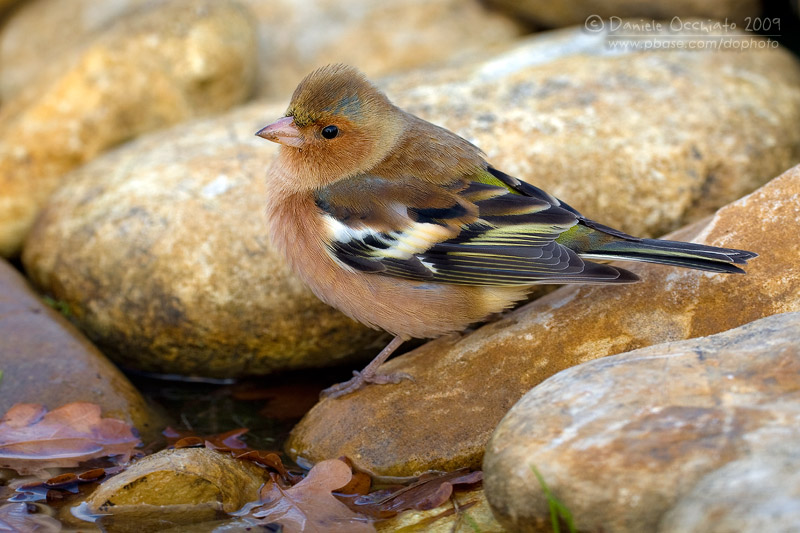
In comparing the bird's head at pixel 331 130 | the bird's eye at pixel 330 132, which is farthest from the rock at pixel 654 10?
the bird's eye at pixel 330 132

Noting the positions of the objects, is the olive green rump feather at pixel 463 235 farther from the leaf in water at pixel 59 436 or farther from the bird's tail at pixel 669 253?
the leaf in water at pixel 59 436

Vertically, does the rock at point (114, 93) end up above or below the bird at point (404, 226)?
above

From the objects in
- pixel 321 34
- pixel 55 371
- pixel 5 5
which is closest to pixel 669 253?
pixel 55 371

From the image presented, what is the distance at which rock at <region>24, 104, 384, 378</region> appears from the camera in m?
5.41

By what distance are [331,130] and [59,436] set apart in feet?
7.46

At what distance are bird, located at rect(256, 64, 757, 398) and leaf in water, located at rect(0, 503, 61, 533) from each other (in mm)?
1598

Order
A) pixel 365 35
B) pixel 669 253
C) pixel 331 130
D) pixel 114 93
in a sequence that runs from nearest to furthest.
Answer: pixel 669 253, pixel 331 130, pixel 114 93, pixel 365 35

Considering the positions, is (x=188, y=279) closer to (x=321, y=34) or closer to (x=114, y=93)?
(x=114, y=93)

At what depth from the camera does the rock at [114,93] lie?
6.79 m

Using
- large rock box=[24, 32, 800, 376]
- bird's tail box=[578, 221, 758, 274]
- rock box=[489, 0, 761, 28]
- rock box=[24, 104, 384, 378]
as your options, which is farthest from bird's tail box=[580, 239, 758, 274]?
rock box=[489, 0, 761, 28]

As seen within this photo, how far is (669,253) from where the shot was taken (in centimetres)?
399

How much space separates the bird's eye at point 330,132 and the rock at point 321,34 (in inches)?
150

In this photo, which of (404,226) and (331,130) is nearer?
(404,226)

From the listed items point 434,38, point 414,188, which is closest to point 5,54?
point 434,38
